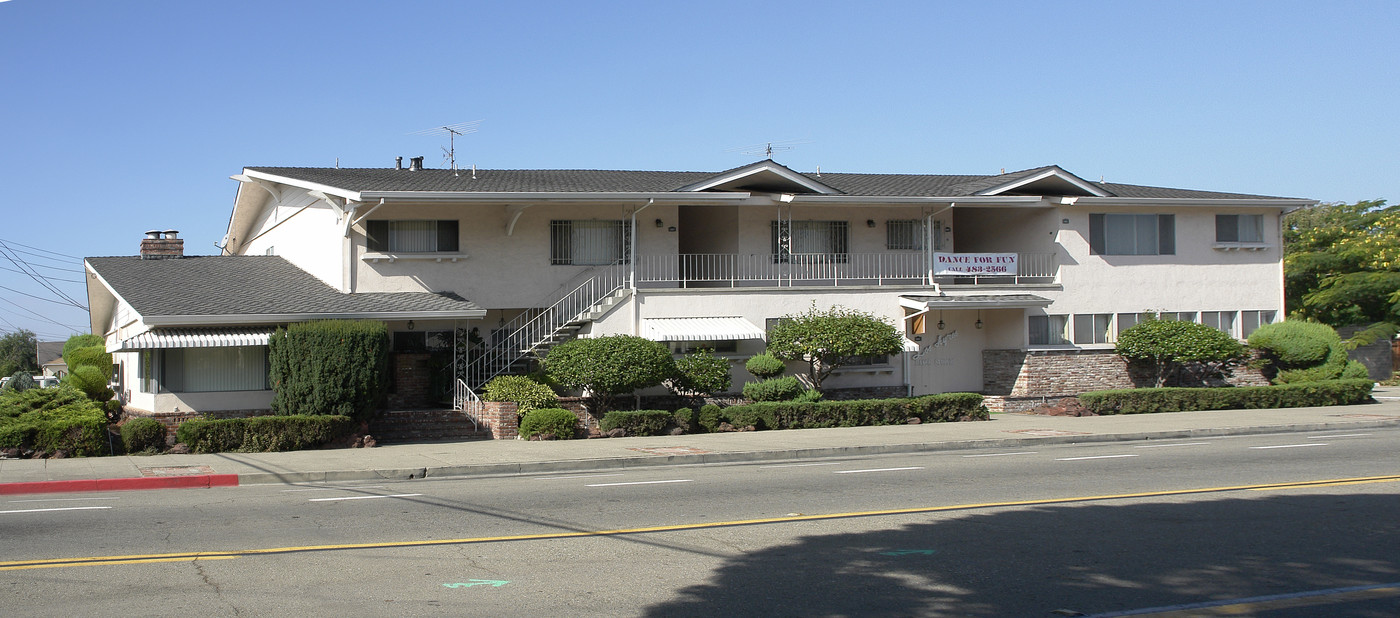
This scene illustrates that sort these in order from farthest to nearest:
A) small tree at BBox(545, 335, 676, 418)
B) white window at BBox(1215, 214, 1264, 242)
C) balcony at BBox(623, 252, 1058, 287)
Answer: white window at BBox(1215, 214, 1264, 242)
balcony at BBox(623, 252, 1058, 287)
small tree at BBox(545, 335, 676, 418)

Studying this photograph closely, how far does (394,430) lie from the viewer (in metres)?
20.9

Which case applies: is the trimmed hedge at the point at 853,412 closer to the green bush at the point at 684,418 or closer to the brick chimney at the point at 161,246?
the green bush at the point at 684,418

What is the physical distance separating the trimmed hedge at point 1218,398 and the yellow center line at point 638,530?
11.9m

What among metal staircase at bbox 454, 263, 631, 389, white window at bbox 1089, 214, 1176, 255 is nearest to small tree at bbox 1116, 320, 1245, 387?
white window at bbox 1089, 214, 1176, 255

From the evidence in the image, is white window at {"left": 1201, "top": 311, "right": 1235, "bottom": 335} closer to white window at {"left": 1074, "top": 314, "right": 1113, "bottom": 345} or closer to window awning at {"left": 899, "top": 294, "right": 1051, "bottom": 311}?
white window at {"left": 1074, "top": 314, "right": 1113, "bottom": 345}

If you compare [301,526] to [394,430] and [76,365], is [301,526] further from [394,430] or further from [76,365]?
[76,365]

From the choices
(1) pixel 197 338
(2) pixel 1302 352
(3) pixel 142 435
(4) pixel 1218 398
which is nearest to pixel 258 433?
(3) pixel 142 435

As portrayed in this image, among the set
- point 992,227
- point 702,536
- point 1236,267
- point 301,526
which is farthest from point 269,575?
point 1236,267

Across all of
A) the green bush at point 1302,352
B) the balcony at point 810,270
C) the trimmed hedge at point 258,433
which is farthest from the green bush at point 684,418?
the green bush at point 1302,352

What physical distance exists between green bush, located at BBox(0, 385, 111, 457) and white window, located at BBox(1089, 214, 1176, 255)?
73.5 ft

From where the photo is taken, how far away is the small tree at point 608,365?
21406 mm

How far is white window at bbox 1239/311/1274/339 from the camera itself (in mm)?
29328

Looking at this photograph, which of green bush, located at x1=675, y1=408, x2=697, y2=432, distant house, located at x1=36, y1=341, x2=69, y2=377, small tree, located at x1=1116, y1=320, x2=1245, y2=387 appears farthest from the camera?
distant house, located at x1=36, y1=341, x2=69, y2=377

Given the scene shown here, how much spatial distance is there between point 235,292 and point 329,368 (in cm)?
430
